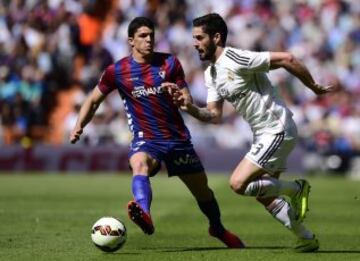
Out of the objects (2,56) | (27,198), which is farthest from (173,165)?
(2,56)

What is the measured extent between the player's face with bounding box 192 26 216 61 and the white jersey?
0.40 feet

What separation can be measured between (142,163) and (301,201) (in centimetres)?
164

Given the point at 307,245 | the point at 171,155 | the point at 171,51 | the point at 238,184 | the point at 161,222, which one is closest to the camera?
the point at 238,184

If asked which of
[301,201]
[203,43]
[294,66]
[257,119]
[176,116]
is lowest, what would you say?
[301,201]

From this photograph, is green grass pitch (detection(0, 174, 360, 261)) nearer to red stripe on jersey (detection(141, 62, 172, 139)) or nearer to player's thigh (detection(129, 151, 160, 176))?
player's thigh (detection(129, 151, 160, 176))

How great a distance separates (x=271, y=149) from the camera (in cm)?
972

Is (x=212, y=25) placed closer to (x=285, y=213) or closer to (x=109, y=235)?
(x=285, y=213)

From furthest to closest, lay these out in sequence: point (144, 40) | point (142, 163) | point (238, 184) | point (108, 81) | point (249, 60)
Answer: point (108, 81), point (144, 40), point (142, 163), point (238, 184), point (249, 60)

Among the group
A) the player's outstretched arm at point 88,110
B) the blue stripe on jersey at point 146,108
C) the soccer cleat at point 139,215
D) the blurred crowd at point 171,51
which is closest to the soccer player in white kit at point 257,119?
the blue stripe on jersey at point 146,108

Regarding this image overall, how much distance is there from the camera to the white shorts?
31.9ft

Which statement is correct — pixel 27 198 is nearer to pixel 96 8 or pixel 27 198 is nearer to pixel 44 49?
pixel 44 49

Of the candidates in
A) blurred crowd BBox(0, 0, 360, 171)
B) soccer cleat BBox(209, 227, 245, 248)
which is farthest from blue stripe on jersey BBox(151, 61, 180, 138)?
blurred crowd BBox(0, 0, 360, 171)

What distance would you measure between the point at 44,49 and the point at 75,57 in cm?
82

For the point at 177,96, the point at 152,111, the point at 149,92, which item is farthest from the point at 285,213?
the point at 149,92
